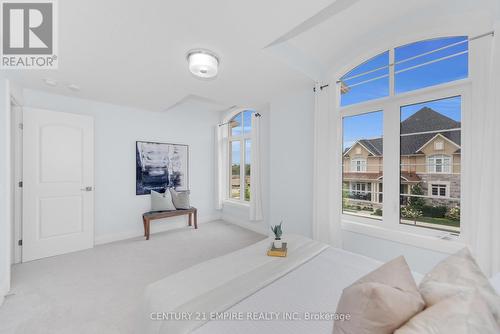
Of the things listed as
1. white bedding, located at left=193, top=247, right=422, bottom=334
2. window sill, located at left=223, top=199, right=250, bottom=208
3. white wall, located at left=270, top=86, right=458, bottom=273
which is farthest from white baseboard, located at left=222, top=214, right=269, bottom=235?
white bedding, located at left=193, top=247, right=422, bottom=334

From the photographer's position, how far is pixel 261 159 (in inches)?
158

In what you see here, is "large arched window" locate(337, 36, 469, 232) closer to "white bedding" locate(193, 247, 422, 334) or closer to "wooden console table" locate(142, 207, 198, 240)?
"white bedding" locate(193, 247, 422, 334)

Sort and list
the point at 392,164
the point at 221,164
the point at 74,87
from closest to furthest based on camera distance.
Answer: the point at 392,164 < the point at 74,87 < the point at 221,164

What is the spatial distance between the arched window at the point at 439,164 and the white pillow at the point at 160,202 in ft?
13.3

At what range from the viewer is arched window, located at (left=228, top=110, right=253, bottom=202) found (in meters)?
4.61

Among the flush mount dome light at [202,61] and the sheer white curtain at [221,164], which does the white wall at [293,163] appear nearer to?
the flush mount dome light at [202,61]

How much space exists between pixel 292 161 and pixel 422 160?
5.17 feet

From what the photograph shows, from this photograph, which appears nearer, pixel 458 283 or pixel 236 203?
pixel 458 283

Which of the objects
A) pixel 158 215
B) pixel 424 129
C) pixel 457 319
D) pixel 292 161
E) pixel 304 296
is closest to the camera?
pixel 457 319

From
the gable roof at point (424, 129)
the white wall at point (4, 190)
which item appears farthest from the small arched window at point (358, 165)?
the white wall at point (4, 190)

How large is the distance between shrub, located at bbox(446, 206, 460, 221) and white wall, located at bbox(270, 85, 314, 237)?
1455mm

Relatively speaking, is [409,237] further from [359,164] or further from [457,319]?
[457,319]

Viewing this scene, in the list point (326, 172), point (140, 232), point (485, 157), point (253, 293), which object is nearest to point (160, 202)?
point (140, 232)

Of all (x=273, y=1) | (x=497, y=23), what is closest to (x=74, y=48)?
(x=273, y=1)
